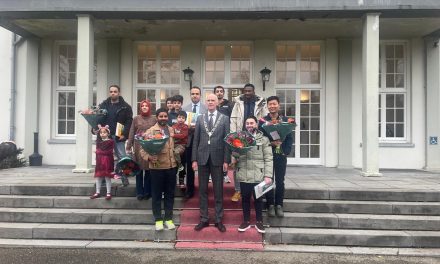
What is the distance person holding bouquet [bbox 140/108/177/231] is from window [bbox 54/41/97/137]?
6515mm

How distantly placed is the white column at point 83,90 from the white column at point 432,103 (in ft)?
29.1

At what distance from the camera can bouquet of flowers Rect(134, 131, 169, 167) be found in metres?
5.18

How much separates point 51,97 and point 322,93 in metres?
7.83

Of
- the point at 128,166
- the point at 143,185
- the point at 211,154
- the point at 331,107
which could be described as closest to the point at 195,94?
the point at 211,154

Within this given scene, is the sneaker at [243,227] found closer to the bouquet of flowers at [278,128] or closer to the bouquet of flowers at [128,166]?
the bouquet of flowers at [278,128]

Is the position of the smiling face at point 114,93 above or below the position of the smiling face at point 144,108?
above

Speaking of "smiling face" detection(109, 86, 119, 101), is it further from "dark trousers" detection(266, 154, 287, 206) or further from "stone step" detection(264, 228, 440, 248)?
"stone step" detection(264, 228, 440, 248)

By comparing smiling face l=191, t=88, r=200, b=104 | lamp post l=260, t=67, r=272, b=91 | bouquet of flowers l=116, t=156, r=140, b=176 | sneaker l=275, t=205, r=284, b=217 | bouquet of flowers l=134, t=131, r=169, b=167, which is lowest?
sneaker l=275, t=205, r=284, b=217

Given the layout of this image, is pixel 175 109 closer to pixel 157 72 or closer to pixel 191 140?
pixel 191 140

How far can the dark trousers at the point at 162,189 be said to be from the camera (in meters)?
5.43

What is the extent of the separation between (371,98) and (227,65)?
4137 mm

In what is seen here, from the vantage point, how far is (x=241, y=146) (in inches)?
202

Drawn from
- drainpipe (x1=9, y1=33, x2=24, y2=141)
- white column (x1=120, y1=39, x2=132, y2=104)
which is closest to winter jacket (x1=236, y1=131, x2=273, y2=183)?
white column (x1=120, y1=39, x2=132, y2=104)

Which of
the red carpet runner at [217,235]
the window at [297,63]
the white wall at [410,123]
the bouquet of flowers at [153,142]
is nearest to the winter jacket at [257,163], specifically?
the red carpet runner at [217,235]
